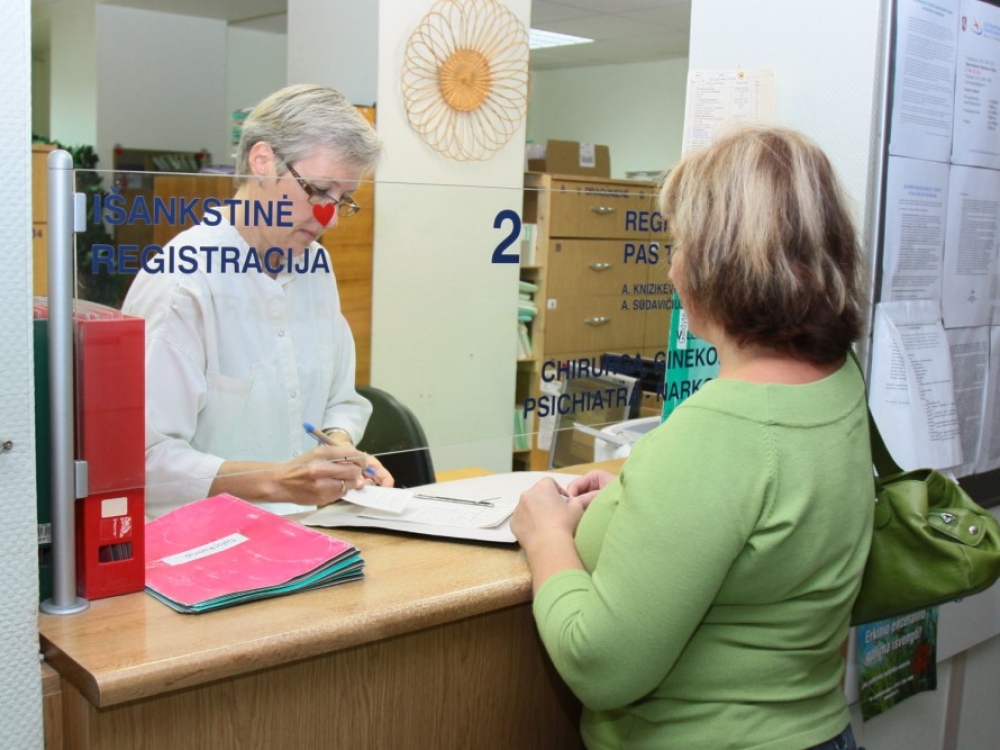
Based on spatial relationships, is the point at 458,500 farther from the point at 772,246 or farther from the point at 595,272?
the point at 772,246

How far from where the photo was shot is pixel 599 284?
202 cm

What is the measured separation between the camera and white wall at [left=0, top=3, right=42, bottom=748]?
3.43ft

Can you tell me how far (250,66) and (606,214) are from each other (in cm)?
690

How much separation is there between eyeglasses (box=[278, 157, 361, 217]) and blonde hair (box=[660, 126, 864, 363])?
0.61m

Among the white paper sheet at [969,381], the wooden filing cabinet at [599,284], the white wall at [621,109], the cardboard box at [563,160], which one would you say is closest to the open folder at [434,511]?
the wooden filing cabinet at [599,284]

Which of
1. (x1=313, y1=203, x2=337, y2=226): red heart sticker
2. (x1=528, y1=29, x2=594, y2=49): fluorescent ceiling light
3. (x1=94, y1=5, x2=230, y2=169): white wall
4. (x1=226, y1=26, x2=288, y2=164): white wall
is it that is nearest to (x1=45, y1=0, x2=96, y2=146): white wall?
(x1=94, y1=5, x2=230, y2=169): white wall

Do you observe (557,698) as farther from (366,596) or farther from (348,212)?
(348,212)

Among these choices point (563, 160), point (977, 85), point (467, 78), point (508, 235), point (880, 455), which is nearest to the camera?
point (880, 455)

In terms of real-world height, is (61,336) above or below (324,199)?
below

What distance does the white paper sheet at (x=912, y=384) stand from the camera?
1854 mm

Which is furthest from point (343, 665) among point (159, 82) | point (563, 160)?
point (159, 82)

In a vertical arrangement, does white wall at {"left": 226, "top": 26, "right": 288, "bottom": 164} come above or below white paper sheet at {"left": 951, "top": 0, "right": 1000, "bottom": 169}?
above

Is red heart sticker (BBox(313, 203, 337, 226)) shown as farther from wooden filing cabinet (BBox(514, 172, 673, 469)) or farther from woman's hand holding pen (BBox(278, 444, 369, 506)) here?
wooden filing cabinet (BBox(514, 172, 673, 469))

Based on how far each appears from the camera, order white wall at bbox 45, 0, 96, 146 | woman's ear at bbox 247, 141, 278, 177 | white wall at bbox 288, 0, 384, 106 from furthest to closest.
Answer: white wall at bbox 45, 0, 96, 146 → white wall at bbox 288, 0, 384, 106 → woman's ear at bbox 247, 141, 278, 177
